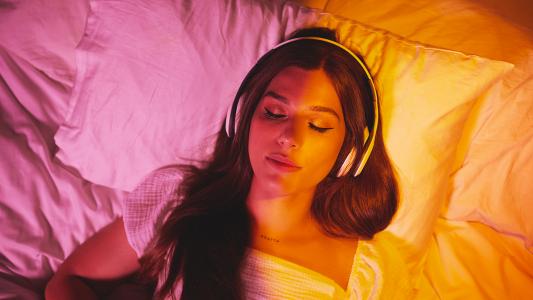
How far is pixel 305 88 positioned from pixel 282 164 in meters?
0.17

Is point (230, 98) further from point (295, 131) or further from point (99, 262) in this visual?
point (99, 262)

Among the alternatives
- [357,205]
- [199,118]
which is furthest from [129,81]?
[357,205]

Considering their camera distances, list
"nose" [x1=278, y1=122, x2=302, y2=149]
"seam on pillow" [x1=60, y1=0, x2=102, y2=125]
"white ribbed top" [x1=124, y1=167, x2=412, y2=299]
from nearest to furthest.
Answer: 1. "nose" [x1=278, y1=122, x2=302, y2=149]
2. "white ribbed top" [x1=124, y1=167, x2=412, y2=299]
3. "seam on pillow" [x1=60, y1=0, x2=102, y2=125]

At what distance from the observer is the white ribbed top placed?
85 cm

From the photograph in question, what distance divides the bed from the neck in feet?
0.72

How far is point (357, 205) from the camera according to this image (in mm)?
980

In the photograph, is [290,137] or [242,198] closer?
[290,137]

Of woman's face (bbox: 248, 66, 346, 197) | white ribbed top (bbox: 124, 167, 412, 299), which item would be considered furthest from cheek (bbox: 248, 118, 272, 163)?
white ribbed top (bbox: 124, 167, 412, 299)

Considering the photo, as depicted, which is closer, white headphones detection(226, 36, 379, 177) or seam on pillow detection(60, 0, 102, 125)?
white headphones detection(226, 36, 379, 177)

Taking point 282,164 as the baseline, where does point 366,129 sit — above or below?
above

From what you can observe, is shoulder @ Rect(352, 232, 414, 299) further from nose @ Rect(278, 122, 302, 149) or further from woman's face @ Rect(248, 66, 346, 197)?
nose @ Rect(278, 122, 302, 149)

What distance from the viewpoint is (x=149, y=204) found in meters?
0.93

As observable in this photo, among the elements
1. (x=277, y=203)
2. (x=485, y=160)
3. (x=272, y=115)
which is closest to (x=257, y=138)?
(x=272, y=115)

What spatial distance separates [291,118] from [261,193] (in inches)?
8.7
